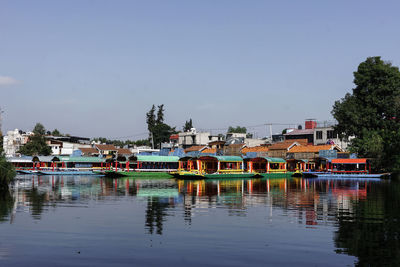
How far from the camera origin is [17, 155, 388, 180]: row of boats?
6969cm

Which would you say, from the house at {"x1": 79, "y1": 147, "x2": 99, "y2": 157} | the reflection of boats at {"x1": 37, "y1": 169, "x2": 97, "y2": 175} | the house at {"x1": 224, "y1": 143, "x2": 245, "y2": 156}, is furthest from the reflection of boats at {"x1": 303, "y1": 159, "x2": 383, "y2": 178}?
the house at {"x1": 79, "y1": 147, "x2": 99, "y2": 157}

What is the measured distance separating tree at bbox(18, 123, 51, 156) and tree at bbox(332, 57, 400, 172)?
2415 inches

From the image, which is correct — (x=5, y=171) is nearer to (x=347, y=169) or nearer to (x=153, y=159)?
(x=153, y=159)

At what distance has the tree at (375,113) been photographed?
70562 mm

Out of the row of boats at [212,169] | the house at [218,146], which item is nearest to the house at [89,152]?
the row of boats at [212,169]

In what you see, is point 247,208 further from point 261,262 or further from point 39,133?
point 39,133

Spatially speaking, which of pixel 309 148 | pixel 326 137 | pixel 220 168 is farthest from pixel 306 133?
pixel 220 168

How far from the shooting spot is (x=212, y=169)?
73125mm

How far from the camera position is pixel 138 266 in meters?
13.1

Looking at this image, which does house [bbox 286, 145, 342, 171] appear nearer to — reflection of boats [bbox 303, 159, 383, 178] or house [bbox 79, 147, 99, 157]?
reflection of boats [bbox 303, 159, 383, 178]

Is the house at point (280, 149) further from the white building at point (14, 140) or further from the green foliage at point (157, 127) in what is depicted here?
the white building at point (14, 140)

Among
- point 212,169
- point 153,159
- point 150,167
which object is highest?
point 153,159

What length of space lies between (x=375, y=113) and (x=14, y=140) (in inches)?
3683

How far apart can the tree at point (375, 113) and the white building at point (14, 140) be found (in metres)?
79.9
